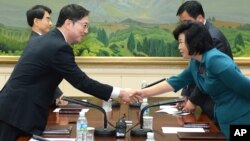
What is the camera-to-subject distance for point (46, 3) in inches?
214

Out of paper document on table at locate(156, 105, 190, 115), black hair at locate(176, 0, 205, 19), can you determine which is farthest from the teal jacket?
black hair at locate(176, 0, 205, 19)

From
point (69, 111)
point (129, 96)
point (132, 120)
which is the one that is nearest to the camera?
point (132, 120)

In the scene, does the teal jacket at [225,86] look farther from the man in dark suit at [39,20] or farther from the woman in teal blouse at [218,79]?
the man in dark suit at [39,20]

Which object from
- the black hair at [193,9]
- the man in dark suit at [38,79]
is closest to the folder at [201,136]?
the man in dark suit at [38,79]

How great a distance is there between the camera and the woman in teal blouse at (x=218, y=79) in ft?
8.77

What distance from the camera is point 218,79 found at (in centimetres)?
273

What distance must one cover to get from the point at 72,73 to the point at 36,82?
0.83 ft

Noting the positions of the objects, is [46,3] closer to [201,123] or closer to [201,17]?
[201,17]

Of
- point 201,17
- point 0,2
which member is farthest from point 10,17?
point 201,17

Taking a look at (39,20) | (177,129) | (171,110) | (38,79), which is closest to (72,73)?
(38,79)

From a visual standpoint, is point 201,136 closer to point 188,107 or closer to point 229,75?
point 229,75

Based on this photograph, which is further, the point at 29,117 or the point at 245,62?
the point at 245,62

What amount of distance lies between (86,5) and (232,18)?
6.09 feet

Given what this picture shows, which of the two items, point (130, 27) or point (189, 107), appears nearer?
point (189, 107)
